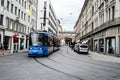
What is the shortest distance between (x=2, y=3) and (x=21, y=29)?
1520cm

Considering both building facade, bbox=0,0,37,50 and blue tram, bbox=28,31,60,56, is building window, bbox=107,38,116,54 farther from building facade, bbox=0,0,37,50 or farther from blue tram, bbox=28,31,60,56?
building facade, bbox=0,0,37,50

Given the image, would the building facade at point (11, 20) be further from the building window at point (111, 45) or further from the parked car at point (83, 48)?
the building window at point (111, 45)

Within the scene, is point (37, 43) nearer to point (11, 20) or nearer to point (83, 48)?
point (83, 48)

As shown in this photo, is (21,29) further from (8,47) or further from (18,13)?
(8,47)

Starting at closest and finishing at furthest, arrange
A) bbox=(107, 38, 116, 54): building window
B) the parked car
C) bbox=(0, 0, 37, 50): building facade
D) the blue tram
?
the blue tram < bbox=(107, 38, 116, 54): building window < bbox=(0, 0, 37, 50): building facade < the parked car

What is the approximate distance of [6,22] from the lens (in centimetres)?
3900

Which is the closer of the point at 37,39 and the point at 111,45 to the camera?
the point at 37,39

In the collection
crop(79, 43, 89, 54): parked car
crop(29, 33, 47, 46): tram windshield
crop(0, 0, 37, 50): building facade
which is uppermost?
crop(0, 0, 37, 50): building facade

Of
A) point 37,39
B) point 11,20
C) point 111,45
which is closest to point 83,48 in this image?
point 111,45

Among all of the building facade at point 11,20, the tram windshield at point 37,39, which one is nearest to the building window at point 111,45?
the tram windshield at point 37,39

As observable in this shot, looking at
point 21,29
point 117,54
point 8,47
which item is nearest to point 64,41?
point 21,29

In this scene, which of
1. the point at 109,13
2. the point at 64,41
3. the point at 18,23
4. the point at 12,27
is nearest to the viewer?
the point at 109,13

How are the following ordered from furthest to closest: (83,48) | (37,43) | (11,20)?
(11,20), (83,48), (37,43)

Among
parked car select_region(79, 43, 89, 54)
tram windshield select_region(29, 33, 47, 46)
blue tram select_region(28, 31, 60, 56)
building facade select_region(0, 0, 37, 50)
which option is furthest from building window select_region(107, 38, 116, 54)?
building facade select_region(0, 0, 37, 50)
